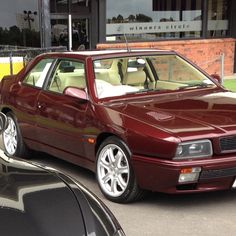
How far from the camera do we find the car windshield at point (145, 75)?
5.77 m

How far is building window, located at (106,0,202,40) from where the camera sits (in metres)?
14.7

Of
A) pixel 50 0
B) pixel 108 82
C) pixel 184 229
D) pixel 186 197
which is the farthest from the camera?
pixel 50 0

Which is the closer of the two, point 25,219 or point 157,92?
point 25,219

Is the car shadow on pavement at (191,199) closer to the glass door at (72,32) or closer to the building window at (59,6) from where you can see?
the glass door at (72,32)

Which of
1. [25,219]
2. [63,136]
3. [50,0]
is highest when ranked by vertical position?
[50,0]

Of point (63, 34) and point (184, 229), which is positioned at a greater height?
point (63, 34)

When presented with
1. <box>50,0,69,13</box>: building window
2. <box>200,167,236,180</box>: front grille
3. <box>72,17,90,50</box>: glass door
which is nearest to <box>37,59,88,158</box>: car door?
<box>200,167,236,180</box>: front grille

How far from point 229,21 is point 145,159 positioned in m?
13.5

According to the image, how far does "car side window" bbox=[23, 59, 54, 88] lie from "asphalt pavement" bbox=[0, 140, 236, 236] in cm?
166

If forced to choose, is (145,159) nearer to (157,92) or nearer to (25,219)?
(157,92)

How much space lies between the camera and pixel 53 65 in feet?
20.8

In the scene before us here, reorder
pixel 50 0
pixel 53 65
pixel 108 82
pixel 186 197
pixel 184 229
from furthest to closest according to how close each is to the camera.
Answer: pixel 50 0, pixel 53 65, pixel 108 82, pixel 186 197, pixel 184 229

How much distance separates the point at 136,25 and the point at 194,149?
432 inches

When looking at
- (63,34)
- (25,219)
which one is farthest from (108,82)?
(63,34)
